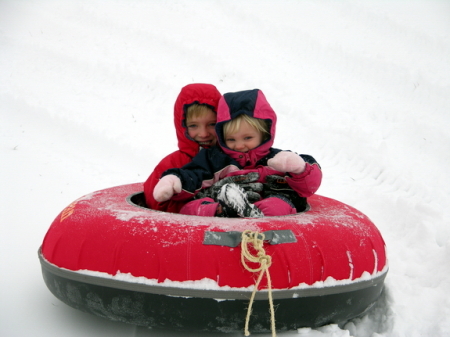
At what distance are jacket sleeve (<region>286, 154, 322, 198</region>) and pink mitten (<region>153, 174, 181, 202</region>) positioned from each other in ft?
2.35

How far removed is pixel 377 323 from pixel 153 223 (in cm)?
139

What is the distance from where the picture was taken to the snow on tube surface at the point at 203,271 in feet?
6.05

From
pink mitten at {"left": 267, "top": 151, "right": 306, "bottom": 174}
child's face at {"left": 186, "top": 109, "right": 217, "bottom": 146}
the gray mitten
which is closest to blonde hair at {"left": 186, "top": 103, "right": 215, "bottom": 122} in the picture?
child's face at {"left": 186, "top": 109, "right": 217, "bottom": 146}

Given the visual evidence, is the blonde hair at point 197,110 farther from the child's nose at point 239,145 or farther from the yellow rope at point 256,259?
the yellow rope at point 256,259

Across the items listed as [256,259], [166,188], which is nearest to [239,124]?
[166,188]

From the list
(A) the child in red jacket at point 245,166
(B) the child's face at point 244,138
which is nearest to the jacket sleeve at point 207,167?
(A) the child in red jacket at point 245,166

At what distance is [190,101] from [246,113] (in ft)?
1.66

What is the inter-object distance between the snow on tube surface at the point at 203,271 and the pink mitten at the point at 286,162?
41 centimetres

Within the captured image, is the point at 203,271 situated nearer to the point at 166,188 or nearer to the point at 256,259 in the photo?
the point at 256,259

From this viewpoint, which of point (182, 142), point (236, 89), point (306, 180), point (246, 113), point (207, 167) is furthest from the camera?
point (236, 89)

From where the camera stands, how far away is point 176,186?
8.32 feet

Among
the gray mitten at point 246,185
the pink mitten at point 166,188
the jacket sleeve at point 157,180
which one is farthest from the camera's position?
the jacket sleeve at point 157,180

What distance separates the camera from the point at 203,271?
1.84 m

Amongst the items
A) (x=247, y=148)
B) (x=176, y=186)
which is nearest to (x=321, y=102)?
(x=247, y=148)
